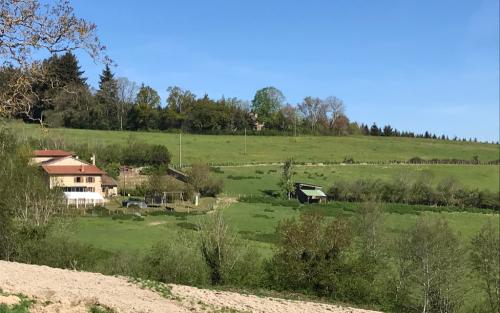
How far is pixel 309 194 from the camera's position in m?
90.9

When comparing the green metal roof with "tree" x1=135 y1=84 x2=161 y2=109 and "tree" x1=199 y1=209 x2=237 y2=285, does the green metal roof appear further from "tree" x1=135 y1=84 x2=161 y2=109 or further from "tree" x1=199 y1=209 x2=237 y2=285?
"tree" x1=135 y1=84 x2=161 y2=109

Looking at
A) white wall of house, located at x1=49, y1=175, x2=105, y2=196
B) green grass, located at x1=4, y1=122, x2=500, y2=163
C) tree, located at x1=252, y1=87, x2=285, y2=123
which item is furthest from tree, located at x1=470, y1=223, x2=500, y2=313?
tree, located at x1=252, y1=87, x2=285, y2=123

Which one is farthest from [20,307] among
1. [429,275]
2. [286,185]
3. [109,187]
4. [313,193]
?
[286,185]

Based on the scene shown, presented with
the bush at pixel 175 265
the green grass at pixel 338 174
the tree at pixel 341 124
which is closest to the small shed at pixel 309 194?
the green grass at pixel 338 174

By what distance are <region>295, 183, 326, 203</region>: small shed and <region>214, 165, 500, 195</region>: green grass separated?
423 centimetres

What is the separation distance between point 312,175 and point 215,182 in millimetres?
26310

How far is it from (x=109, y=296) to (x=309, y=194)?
7643 cm

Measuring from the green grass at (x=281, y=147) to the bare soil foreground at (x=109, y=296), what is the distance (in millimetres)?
99269

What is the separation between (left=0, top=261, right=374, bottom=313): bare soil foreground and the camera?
14.2 metres

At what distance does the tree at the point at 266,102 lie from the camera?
185500 millimetres

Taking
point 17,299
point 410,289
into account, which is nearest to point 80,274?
point 17,299

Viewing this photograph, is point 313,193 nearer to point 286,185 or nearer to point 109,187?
point 286,185

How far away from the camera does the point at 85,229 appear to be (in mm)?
57750

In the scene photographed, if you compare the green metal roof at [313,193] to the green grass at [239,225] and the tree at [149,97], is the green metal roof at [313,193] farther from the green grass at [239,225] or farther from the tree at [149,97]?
the tree at [149,97]
